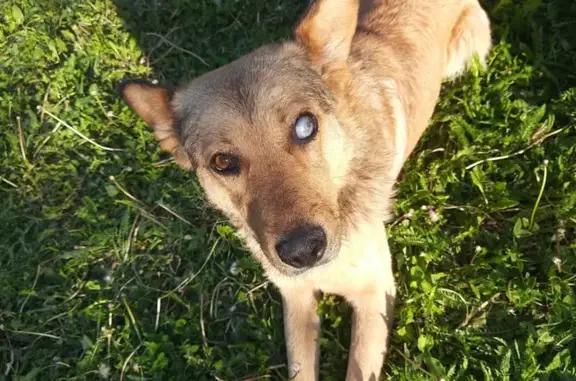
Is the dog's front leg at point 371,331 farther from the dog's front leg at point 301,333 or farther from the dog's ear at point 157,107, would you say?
the dog's ear at point 157,107

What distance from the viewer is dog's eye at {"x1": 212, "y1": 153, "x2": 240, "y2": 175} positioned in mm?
2799

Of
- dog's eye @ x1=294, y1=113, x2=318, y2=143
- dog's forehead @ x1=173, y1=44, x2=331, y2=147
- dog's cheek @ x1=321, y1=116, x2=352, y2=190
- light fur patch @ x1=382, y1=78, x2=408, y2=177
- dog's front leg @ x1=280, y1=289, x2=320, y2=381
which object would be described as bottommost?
dog's front leg @ x1=280, y1=289, x2=320, y2=381

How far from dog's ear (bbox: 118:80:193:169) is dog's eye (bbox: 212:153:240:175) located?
34cm

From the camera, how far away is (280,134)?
2.68m

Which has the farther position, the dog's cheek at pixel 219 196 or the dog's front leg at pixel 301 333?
the dog's front leg at pixel 301 333

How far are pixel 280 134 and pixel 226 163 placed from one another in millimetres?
354

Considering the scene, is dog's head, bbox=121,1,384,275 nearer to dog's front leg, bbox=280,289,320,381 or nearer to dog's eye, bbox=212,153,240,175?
dog's eye, bbox=212,153,240,175

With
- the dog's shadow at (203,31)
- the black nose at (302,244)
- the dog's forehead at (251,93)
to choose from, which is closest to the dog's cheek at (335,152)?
the dog's forehead at (251,93)

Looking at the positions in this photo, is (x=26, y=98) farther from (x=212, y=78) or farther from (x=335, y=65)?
(x=335, y=65)

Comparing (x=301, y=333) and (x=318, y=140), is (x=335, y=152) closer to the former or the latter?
(x=318, y=140)

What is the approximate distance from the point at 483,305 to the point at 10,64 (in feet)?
15.4

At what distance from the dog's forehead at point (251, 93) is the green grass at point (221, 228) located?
133 centimetres

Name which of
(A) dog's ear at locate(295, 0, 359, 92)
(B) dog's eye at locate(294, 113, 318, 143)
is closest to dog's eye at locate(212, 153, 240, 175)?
(B) dog's eye at locate(294, 113, 318, 143)

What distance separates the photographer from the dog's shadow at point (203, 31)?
4.86 metres
